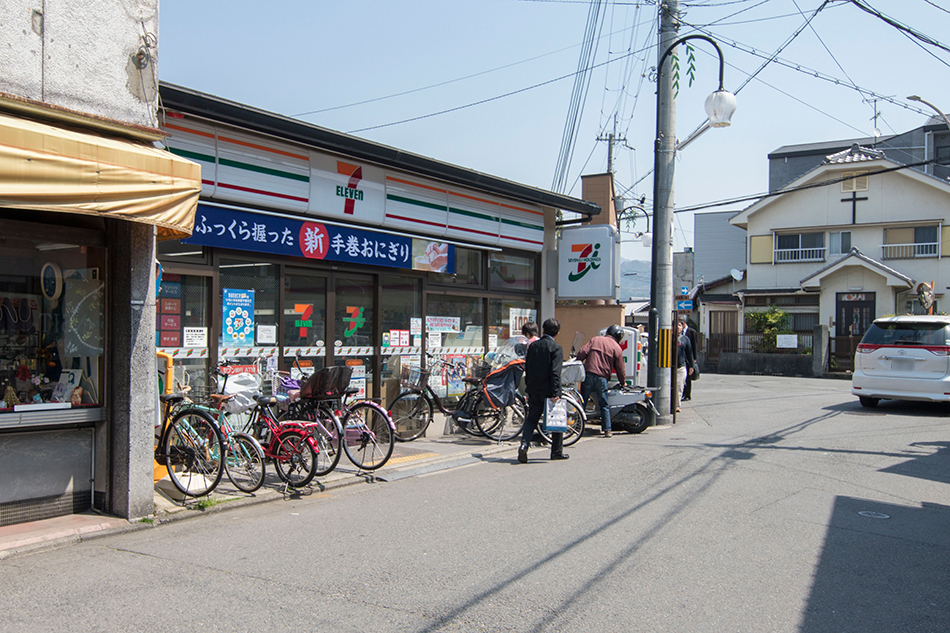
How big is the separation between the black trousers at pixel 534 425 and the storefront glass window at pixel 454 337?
8.09ft

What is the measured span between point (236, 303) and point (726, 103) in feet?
27.4

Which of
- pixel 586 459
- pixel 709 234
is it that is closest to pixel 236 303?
pixel 586 459

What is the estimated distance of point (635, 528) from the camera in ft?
19.7

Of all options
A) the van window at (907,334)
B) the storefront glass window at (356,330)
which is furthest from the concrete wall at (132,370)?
the van window at (907,334)

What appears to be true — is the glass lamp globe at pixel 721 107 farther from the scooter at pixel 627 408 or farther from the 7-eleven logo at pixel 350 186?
the 7-eleven logo at pixel 350 186

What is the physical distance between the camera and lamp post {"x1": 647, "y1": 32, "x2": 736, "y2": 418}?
13.2 metres

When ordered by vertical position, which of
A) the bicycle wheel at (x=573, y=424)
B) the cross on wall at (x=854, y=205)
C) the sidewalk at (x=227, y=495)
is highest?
the cross on wall at (x=854, y=205)

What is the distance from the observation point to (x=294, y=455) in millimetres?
7461

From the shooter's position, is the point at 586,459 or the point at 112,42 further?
the point at 586,459

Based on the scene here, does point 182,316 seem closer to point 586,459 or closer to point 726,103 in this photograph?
point 586,459

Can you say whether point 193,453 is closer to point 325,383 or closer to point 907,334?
point 325,383

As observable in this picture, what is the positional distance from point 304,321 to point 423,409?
7.39 feet

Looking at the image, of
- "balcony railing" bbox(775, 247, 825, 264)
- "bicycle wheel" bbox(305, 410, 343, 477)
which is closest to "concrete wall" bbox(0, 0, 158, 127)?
"bicycle wheel" bbox(305, 410, 343, 477)

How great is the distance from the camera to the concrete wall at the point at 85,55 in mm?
5613
